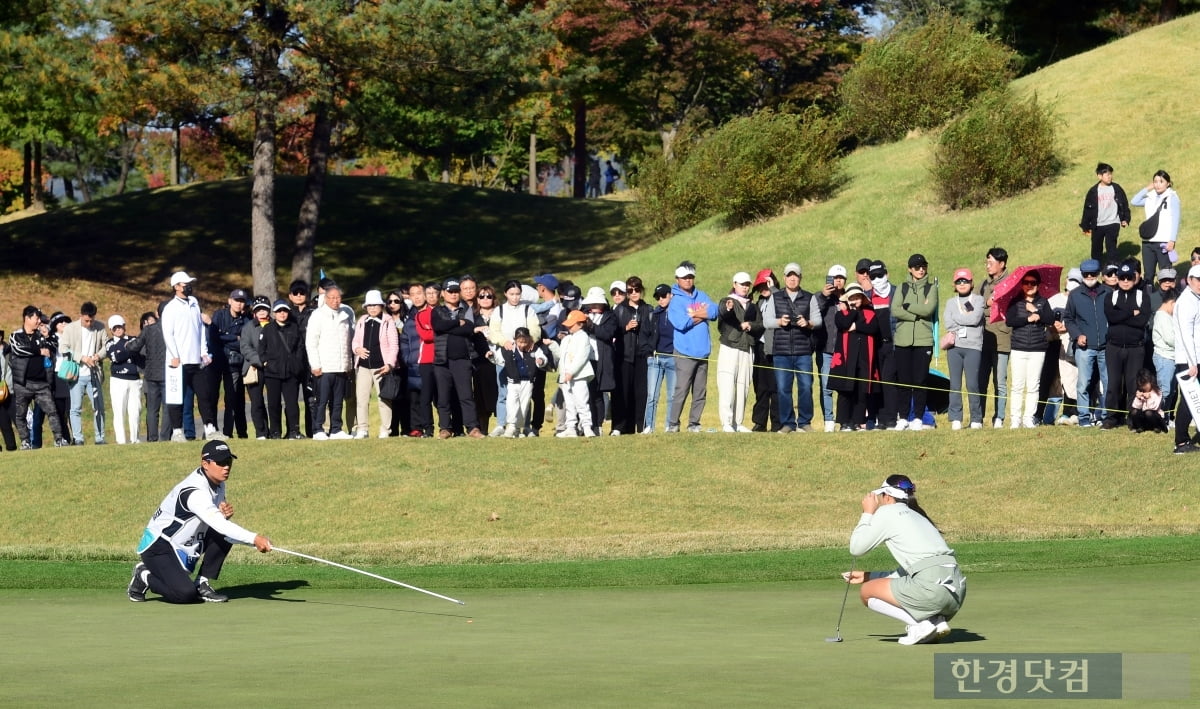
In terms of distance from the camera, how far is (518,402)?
20812 mm

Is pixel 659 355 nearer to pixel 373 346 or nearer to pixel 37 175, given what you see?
pixel 373 346

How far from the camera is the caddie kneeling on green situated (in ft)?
38.7

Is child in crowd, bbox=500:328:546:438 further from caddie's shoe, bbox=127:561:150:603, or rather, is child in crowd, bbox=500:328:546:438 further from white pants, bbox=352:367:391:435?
caddie's shoe, bbox=127:561:150:603

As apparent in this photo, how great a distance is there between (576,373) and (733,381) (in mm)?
2241

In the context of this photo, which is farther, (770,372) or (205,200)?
(205,200)

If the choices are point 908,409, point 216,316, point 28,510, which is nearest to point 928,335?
point 908,409

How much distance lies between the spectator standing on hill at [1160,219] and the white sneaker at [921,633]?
53.7ft

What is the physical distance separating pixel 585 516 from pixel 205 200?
34679mm

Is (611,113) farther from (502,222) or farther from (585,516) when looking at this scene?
(585,516)

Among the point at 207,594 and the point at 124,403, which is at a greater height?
the point at 124,403

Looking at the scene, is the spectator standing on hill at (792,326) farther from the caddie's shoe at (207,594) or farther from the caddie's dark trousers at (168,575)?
the caddie's dark trousers at (168,575)

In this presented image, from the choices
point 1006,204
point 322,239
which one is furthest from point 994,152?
point 322,239

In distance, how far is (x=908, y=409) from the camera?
69.0ft

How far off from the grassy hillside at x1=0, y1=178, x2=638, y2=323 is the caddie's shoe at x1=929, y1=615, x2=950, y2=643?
33.5 metres
